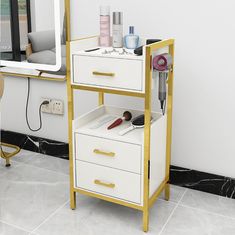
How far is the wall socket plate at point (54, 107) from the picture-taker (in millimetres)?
2396

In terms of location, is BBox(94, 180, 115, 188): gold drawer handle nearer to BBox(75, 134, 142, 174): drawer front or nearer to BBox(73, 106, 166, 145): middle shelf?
BBox(75, 134, 142, 174): drawer front

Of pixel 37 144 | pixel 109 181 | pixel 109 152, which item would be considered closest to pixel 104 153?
pixel 109 152

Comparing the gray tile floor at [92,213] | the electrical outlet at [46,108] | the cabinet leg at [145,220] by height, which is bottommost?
the gray tile floor at [92,213]

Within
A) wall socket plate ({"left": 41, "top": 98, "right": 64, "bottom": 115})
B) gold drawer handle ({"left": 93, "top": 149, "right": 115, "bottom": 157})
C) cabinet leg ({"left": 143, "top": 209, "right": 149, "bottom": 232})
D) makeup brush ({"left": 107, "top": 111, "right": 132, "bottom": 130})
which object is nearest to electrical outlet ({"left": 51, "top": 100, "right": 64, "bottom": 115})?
wall socket plate ({"left": 41, "top": 98, "right": 64, "bottom": 115})

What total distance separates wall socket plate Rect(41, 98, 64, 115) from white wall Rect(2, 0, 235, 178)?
0.38 m

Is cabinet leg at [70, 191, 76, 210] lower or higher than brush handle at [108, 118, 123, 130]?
lower

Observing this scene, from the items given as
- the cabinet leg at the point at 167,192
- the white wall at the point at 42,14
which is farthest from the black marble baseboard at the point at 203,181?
the white wall at the point at 42,14

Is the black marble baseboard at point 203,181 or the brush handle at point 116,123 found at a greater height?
the brush handle at point 116,123

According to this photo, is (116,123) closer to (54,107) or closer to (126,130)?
(126,130)

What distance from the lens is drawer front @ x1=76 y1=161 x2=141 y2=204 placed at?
1726mm

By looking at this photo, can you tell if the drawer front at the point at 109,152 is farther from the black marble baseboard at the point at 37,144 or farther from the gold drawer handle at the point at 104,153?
the black marble baseboard at the point at 37,144

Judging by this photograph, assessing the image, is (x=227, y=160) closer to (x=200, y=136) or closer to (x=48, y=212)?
(x=200, y=136)

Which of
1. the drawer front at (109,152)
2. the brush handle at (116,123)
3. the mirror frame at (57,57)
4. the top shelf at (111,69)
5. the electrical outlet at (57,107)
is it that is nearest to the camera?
the top shelf at (111,69)

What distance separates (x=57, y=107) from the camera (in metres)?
2.41
